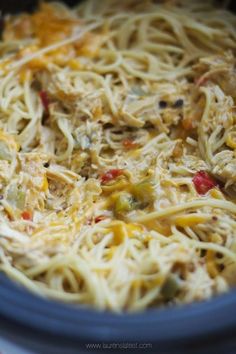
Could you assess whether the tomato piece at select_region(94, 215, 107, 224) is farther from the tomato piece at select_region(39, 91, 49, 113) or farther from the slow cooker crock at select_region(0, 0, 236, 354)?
the tomato piece at select_region(39, 91, 49, 113)

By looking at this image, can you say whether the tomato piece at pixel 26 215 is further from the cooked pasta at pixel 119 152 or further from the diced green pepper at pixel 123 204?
the diced green pepper at pixel 123 204

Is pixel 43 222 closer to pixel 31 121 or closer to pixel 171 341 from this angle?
pixel 31 121

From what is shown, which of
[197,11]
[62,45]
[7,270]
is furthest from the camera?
[197,11]

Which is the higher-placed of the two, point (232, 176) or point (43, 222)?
point (232, 176)

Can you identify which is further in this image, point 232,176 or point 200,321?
point 232,176

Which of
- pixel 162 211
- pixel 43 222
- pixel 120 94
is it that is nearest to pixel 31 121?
pixel 120 94

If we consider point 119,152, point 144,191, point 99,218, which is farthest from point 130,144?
point 99,218

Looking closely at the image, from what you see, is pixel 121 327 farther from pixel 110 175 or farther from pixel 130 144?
pixel 130 144

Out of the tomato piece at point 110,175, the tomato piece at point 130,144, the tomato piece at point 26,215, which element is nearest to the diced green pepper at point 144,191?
the tomato piece at point 110,175
